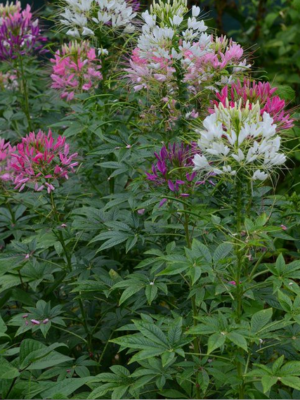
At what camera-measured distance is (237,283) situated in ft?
5.97

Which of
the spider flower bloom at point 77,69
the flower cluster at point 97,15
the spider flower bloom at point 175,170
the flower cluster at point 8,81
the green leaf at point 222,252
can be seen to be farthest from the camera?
the flower cluster at point 8,81

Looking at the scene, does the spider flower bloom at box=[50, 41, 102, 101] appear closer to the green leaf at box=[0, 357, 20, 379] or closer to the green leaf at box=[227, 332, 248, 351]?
the green leaf at box=[0, 357, 20, 379]

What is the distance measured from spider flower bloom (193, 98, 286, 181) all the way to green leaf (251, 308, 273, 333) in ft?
1.36

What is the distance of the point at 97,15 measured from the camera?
2602mm

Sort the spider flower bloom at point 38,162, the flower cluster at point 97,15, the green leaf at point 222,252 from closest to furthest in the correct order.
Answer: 1. the green leaf at point 222,252
2. the spider flower bloom at point 38,162
3. the flower cluster at point 97,15

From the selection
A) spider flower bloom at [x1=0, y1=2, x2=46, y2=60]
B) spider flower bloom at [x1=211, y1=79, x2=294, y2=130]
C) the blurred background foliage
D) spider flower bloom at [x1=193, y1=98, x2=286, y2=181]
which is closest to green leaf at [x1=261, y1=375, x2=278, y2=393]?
spider flower bloom at [x1=193, y1=98, x2=286, y2=181]

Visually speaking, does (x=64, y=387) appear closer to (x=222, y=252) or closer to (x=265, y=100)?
(x=222, y=252)

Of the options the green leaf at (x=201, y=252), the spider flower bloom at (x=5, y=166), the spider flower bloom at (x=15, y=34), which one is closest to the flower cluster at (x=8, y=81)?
the spider flower bloom at (x=15, y=34)

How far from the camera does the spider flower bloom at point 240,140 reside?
1670 millimetres

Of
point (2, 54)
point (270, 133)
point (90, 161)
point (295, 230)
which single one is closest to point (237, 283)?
point (270, 133)

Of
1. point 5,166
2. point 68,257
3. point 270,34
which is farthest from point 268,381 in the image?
point 270,34

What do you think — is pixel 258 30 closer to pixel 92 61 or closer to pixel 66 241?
pixel 92 61

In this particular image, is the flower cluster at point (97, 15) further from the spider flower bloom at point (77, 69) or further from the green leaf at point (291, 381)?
the green leaf at point (291, 381)

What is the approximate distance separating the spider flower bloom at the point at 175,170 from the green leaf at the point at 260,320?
1.51 ft
